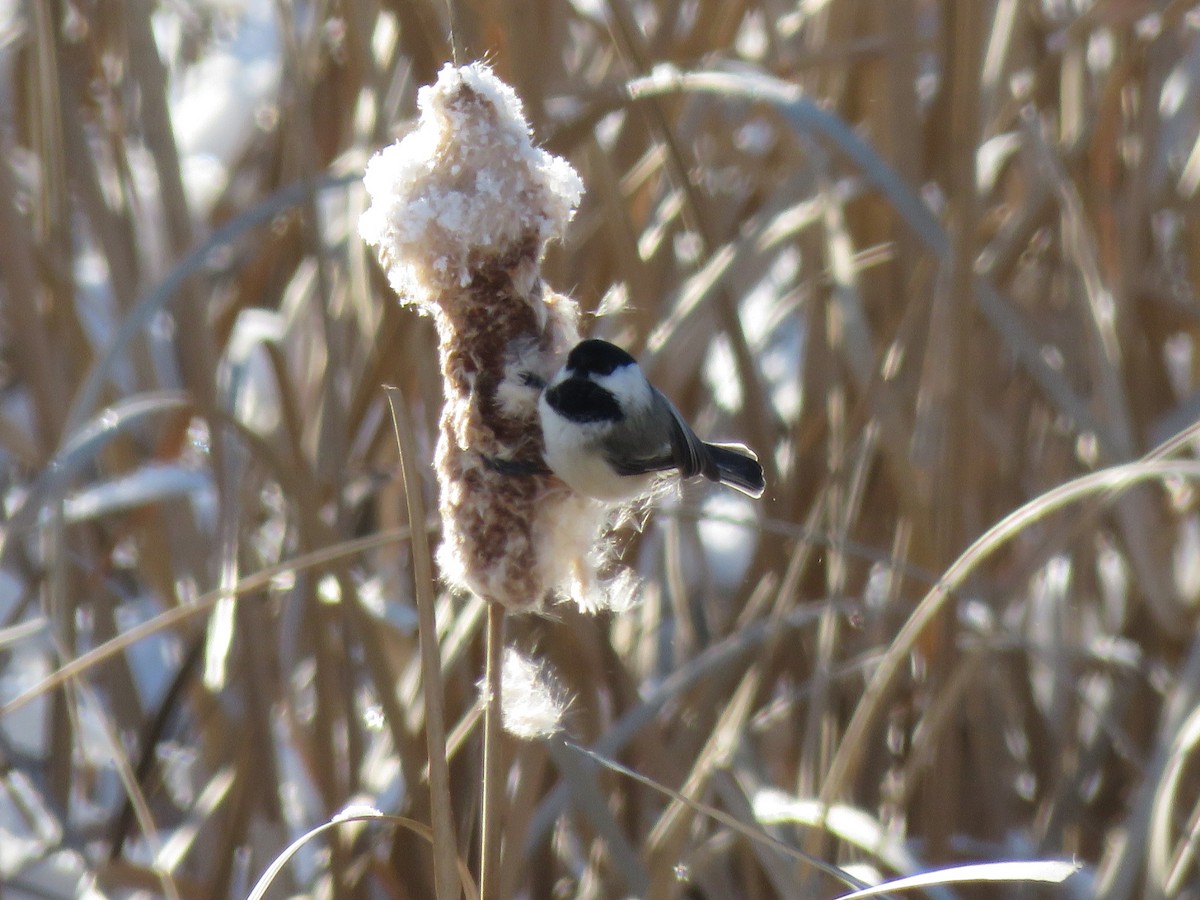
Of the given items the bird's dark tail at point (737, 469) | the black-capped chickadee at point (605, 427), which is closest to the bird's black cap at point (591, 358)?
the black-capped chickadee at point (605, 427)

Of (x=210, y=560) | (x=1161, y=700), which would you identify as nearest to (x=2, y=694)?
(x=210, y=560)

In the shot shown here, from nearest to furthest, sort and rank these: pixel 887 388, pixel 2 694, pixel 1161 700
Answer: pixel 887 388
pixel 1161 700
pixel 2 694

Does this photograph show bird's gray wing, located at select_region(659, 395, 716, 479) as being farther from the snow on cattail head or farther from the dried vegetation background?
the dried vegetation background

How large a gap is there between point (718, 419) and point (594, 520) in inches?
24.7

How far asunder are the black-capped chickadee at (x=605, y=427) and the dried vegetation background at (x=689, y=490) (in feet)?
0.56

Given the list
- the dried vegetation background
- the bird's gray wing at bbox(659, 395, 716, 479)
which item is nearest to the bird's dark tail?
the bird's gray wing at bbox(659, 395, 716, 479)

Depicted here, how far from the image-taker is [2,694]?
1489 millimetres

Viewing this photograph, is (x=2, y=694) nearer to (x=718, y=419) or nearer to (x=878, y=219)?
(x=718, y=419)

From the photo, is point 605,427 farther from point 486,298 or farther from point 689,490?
point 689,490

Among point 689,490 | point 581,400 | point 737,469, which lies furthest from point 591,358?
point 689,490

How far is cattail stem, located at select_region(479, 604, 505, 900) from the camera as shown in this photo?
0.48 metres

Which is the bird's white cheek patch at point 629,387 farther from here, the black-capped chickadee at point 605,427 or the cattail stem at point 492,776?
the cattail stem at point 492,776

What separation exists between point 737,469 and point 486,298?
0.17 metres

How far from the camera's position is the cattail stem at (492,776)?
48cm
